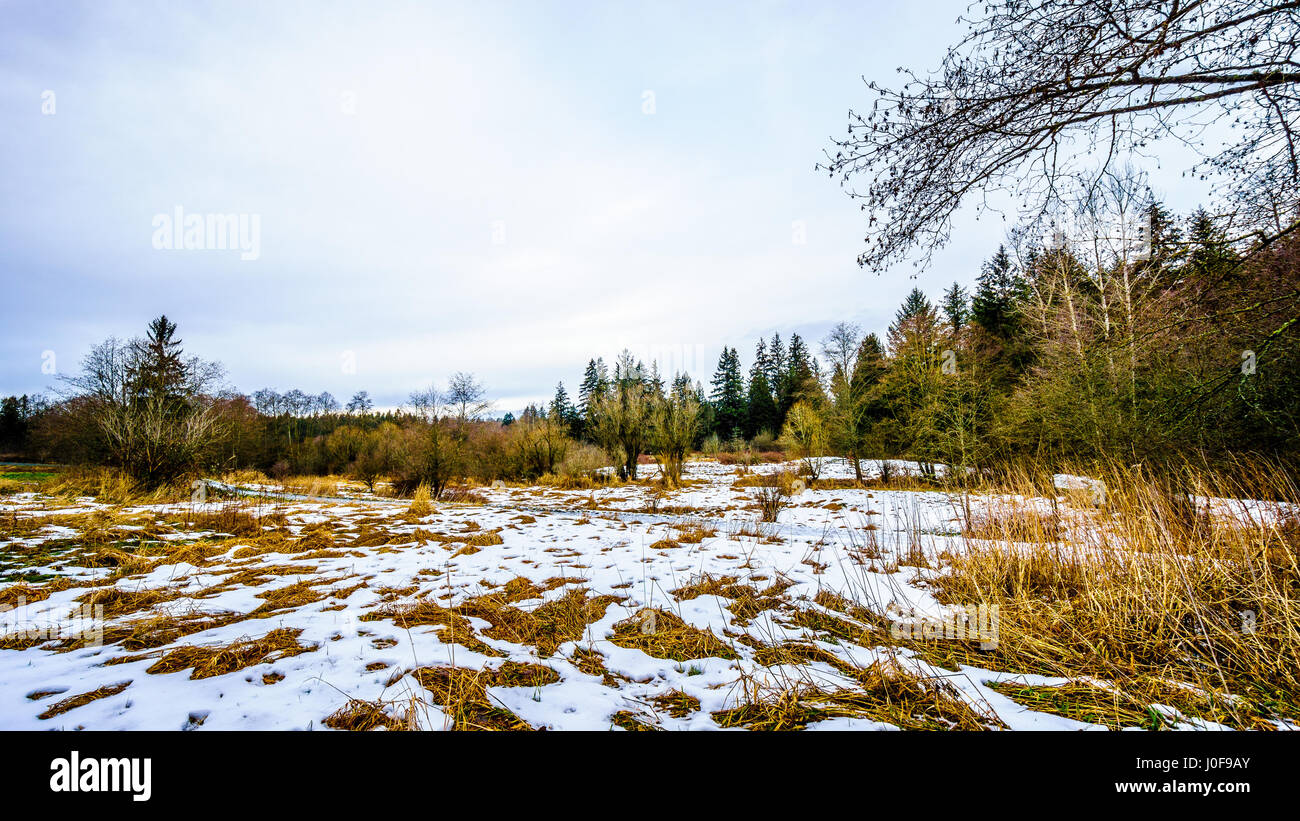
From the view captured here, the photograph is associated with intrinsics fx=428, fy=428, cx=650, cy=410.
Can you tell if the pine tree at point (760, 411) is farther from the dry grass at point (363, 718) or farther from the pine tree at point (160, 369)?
the dry grass at point (363, 718)

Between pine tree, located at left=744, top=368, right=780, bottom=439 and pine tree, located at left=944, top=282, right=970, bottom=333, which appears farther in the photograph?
pine tree, located at left=744, top=368, right=780, bottom=439

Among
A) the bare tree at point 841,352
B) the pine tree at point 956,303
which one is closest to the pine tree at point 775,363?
the pine tree at point 956,303

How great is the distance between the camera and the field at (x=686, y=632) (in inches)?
71.2

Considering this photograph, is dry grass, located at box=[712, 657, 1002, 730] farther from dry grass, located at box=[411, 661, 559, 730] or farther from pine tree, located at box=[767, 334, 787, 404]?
pine tree, located at box=[767, 334, 787, 404]

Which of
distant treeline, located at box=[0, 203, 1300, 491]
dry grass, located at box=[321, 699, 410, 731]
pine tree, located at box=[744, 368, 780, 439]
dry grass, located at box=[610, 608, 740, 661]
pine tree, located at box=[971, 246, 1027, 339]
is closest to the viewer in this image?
dry grass, located at box=[321, 699, 410, 731]

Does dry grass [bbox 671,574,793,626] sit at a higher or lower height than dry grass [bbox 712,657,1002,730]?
lower

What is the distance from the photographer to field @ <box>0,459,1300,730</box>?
1808 mm

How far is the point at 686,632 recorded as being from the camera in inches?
109

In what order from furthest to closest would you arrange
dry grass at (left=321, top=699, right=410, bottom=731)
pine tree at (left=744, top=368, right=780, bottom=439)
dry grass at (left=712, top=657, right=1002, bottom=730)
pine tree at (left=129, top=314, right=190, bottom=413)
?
pine tree at (left=744, top=368, right=780, bottom=439)
pine tree at (left=129, top=314, right=190, bottom=413)
dry grass at (left=712, top=657, right=1002, bottom=730)
dry grass at (left=321, top=699, right=410, bottom=731)

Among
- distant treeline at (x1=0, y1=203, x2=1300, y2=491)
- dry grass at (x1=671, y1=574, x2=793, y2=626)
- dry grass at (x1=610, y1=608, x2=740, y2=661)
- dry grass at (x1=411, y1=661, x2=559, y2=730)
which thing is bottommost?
dry grass at (x1=671, y1=574, x2=793, y2=626)

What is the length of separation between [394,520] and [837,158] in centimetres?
868

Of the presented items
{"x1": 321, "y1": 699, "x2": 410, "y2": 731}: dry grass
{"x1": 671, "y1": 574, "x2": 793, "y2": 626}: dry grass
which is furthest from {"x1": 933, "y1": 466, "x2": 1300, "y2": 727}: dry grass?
{"x1": 321, "y1": 699, "x2": 410, "y2": 731}: dry grass

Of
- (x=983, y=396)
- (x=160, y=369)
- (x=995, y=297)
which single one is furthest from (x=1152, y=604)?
(x=995, y=297)
